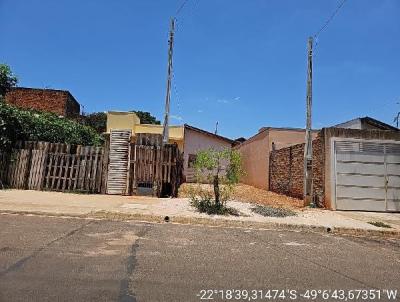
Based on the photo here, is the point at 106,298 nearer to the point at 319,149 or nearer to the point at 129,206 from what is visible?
the point at 129,206

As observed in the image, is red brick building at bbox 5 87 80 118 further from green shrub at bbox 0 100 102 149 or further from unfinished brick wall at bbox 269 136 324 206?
unfinished brick wall at bbox 269 136 324 206

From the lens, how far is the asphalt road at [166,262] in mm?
4180

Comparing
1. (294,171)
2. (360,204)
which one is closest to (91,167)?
(294,171)

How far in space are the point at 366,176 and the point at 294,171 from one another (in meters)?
5.01

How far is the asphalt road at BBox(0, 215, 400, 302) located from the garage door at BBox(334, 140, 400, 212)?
19.6 ft

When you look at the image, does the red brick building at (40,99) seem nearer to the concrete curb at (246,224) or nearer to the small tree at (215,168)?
the small tree at (215,168)

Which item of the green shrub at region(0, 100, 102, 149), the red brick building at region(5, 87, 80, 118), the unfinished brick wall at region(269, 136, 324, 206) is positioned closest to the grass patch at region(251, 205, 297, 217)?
the unfinished brick wall at region(269, 136, 324, 206)

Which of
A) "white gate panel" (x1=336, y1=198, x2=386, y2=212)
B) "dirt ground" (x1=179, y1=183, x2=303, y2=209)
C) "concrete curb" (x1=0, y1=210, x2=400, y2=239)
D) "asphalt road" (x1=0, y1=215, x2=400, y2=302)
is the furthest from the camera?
"dirt ground" (x1=179, y1=183, x2=303, y2=209)

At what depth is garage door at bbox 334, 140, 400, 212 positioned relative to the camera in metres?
14.6

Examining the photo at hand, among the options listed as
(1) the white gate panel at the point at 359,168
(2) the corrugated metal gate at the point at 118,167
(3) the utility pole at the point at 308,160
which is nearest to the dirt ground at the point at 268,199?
(3) the utility pole at the point at 308,160

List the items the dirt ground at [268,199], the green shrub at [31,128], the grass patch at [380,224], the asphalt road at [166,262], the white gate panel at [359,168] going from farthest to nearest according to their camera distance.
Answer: the dirt ground at [268,199], the green shrub at [31,128], the white gate panel at [359,168], the grass patch at [380,224], the asphalt road at [166,262]

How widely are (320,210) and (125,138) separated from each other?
818 cm

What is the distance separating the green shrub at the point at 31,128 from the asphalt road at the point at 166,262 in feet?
25.5

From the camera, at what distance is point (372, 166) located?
583 inches
